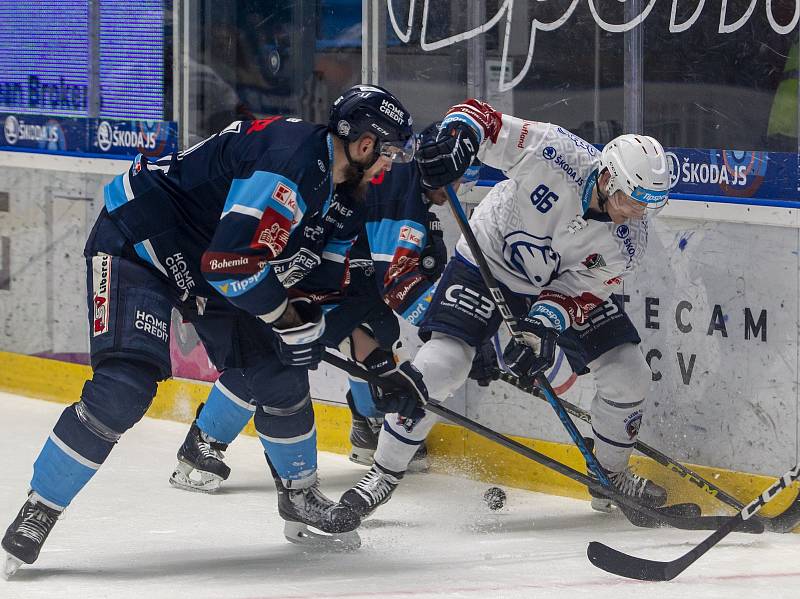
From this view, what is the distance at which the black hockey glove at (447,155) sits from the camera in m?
3.87

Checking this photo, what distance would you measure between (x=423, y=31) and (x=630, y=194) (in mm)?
1479

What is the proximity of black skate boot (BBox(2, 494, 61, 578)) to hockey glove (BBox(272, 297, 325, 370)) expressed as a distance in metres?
0.65

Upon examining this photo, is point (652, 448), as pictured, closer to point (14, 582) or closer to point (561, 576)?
point (561, 576)

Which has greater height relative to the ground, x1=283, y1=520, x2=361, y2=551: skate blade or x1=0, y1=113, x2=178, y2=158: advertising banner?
x1=0, y1=113, x2=178, y2=158: advertising banner

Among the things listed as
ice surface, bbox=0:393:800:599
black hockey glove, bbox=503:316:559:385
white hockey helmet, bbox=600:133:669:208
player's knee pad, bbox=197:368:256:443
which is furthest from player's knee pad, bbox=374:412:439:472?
white hockey helmet, bbox=600:133:669:208

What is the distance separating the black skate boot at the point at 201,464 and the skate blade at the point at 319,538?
2.26 feet

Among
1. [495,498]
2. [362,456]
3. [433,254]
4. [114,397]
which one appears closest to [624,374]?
[495,498]

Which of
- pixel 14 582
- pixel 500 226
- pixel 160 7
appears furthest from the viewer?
pixel 160 7

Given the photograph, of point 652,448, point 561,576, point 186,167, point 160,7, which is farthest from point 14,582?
point 160,7

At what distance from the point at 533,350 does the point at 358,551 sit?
0.71 metres

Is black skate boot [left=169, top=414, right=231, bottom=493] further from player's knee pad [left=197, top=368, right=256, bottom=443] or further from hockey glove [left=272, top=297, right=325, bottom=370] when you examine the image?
hockey glove [left=272, top=297, right=325, bottom=370]

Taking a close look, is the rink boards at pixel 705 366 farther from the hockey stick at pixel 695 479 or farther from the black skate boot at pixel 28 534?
the black skate boot at pixel 28 534

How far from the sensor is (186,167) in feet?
11.9

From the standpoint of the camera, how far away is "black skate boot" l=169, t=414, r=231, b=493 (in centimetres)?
459
